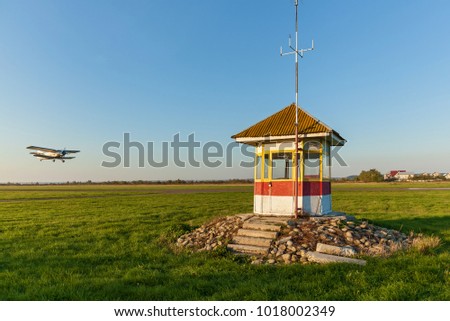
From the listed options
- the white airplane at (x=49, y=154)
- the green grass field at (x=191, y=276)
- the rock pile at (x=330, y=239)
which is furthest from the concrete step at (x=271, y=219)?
the white airplane at (x=49, y=154)

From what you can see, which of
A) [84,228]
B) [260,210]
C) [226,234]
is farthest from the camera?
[84,228]

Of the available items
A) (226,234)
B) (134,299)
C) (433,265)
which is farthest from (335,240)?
(134,299)

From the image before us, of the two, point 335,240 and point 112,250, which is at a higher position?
point 335,240

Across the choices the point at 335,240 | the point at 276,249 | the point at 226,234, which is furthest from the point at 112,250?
the point at 335,240

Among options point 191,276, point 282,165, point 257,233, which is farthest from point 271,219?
point 191,276

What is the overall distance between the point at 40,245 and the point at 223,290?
9343mm

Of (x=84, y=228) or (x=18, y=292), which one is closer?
(x=18, y=292)

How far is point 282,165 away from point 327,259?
606 centimetres

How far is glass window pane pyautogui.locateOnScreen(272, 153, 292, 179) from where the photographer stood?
13.4 meters

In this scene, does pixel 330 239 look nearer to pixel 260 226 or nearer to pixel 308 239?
pixel 308 239

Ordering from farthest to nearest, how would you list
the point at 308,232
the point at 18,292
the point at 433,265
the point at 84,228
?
the point at 84,228
the point at 308,232
the point at 433,265
the point at 18,292

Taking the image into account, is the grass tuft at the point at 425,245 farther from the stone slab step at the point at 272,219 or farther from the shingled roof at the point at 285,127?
the shingled roof at the point at 285,127
